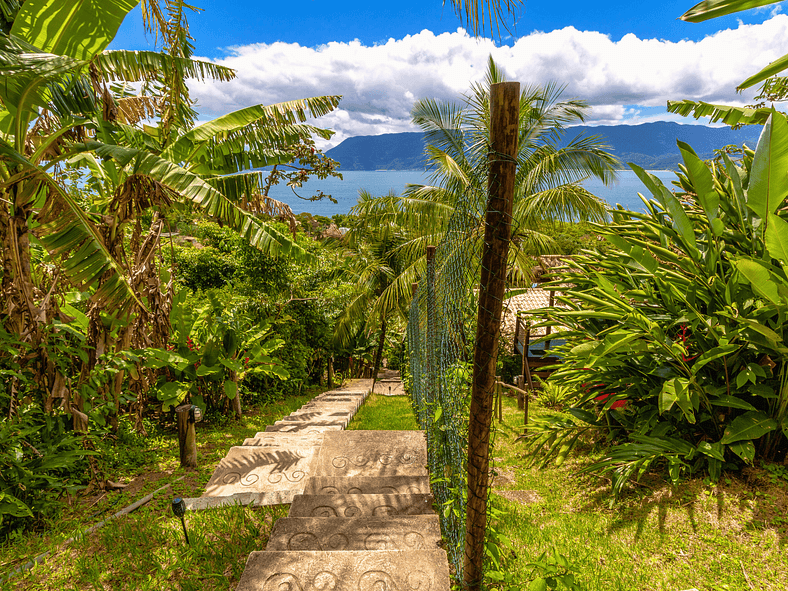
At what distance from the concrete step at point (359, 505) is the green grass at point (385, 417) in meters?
2.40

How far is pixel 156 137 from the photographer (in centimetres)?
532

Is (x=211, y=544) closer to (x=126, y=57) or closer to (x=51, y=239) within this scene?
(x=51, y=239)

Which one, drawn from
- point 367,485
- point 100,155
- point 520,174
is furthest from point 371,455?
point 520,174

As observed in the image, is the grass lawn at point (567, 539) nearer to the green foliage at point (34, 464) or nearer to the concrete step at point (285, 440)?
the green foliage at point (34, 464)

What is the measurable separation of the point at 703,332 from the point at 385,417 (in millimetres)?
4244

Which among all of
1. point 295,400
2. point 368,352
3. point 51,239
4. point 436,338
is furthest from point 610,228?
point 368,352

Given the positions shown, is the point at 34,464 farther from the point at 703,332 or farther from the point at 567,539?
the point at 703,332

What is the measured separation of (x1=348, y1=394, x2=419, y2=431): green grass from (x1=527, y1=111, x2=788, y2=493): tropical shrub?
8.41 ft

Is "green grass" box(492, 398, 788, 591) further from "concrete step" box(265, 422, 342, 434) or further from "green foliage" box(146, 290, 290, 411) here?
"green foliage" box(146, 290, 290, 411)

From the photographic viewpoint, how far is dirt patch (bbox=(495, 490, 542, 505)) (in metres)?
3.61

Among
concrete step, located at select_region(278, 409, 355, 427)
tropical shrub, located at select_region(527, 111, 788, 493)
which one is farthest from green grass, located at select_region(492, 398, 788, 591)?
concrete step, located at select_region(278, 409, 355, 427)

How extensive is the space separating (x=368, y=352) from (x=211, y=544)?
13287mm

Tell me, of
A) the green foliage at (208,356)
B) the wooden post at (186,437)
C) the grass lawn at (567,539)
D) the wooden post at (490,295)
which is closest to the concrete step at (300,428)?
the green foliage at (208,356)

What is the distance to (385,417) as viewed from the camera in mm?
6305
